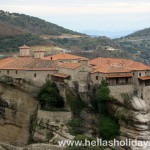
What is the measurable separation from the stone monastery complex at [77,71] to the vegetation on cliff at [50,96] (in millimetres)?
976

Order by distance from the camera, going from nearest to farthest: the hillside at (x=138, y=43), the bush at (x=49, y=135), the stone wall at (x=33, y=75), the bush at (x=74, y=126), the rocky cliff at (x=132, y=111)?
the rocky cliff at (x=132, y=111) < the bush at (x=74, y=126) < the bush at (x=49, y=135) < the stone wall at (x=33, y=75) < the hillside at (x=138, y=43)

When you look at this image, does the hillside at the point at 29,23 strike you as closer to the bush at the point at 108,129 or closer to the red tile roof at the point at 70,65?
the red tile roof at the point at 70,65

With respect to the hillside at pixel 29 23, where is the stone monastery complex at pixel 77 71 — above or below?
below

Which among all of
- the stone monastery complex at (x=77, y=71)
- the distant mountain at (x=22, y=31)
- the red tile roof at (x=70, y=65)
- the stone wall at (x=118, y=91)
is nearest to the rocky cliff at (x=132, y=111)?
the stone wall at (x=118, y=91)

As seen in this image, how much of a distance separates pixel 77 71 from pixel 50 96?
13.2 feet

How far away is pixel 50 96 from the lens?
4631cm

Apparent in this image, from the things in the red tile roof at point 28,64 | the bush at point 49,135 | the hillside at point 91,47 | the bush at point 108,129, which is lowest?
the bush at point 49,135

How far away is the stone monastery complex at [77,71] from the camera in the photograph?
44844 mm

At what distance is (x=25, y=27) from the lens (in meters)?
116

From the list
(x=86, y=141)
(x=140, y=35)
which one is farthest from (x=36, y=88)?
(x=140, y=35)

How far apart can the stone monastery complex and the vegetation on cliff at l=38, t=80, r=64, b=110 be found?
98 centimetres

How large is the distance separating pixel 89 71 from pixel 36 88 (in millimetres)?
6370

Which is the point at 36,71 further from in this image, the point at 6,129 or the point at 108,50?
the point at 108,50

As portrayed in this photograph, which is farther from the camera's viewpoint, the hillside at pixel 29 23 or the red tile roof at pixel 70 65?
the hillside at pixel 29 23
